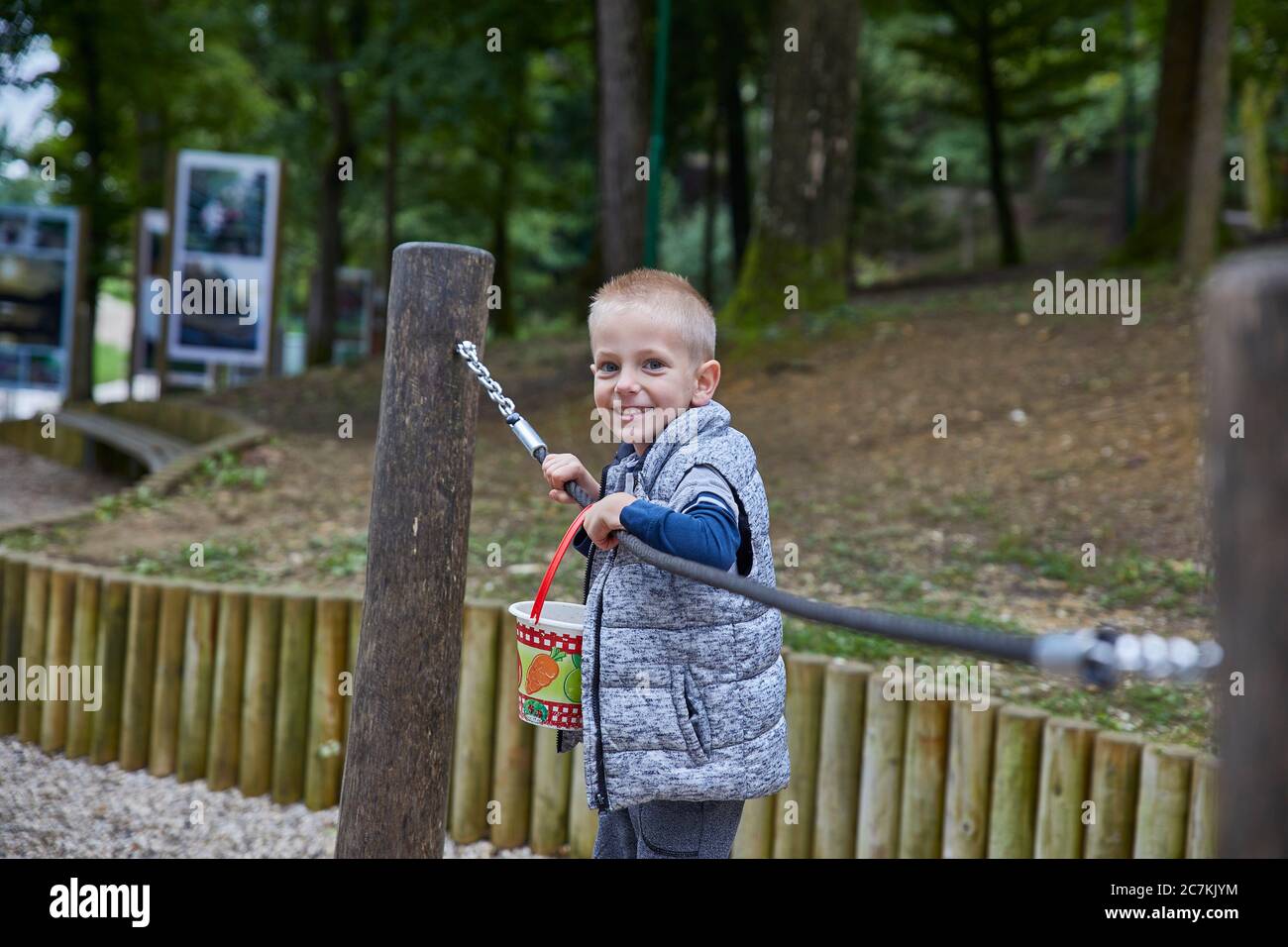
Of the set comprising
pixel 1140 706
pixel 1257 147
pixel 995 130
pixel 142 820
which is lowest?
pixel 142 820

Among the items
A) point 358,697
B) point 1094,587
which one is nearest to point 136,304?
point 1094,587

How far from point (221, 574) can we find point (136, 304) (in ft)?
36.1

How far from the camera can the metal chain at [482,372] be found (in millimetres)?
2578

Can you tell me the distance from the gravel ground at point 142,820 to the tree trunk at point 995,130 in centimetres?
1740

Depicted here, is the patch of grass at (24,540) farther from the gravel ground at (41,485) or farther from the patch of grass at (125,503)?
the gravel ground at (41,485)

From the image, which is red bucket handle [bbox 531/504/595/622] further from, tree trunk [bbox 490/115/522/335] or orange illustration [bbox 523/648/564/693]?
tree trunk [bbox 490/115/522/335]

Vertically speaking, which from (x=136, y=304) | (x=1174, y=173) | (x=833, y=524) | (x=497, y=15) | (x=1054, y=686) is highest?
(x=497, y=15)

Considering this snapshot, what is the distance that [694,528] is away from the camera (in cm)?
217

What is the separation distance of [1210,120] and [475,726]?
8537 millimetres

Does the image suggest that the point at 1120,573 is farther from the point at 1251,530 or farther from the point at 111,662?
the point at 1251,530

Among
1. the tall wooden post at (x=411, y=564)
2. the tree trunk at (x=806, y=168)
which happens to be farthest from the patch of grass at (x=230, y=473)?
the tall wooden post at (x=411, y=564)

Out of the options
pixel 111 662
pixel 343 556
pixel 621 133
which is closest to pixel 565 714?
pixel 111 662

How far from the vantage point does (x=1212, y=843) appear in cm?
341

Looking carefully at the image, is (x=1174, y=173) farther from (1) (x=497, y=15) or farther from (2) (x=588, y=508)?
(2) (x=588, y=508)
